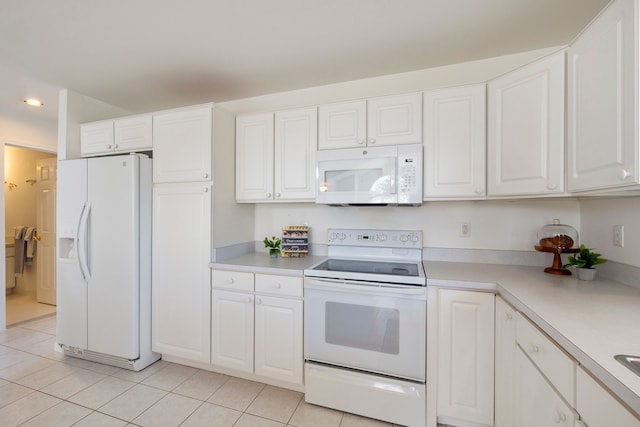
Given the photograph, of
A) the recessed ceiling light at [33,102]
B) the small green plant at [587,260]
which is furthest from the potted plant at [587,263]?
the recessed ceiling light at [33,102]

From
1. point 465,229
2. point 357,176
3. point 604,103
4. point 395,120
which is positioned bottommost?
point 465,229

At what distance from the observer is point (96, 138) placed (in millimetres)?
2488

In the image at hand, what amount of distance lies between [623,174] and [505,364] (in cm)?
101

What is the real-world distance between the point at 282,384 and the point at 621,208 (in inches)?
92.6

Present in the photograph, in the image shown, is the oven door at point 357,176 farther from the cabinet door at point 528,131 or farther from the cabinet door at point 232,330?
the cabinet door at point 232,330

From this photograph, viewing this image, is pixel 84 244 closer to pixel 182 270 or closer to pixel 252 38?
pixel 182 270

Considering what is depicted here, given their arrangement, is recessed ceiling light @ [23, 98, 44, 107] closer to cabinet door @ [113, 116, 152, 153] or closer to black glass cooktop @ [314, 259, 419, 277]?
cabinet door @ [113, 116, 152, 153]

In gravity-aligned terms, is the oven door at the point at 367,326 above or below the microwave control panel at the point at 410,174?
below

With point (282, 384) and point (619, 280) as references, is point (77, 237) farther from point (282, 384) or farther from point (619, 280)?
point (619, 280)

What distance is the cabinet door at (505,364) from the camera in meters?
1.31

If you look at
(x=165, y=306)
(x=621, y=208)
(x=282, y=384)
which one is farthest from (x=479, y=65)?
(x=165, y=306)

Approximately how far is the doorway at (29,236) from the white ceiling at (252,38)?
5.81 feet

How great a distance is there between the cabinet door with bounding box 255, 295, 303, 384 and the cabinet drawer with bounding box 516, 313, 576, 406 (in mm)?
1232

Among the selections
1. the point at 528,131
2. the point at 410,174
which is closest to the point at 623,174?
the point at 528,131
